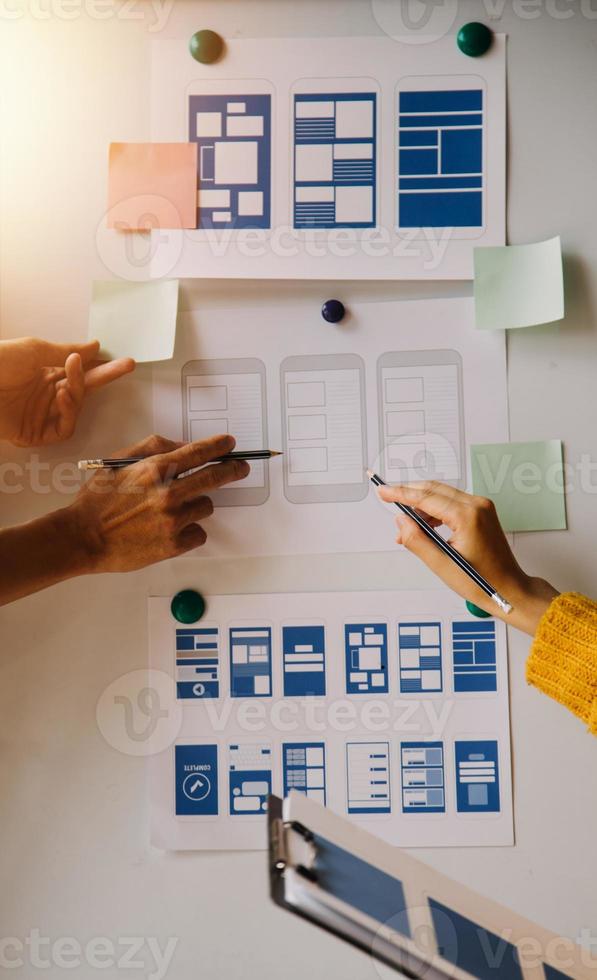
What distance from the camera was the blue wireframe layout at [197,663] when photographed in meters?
0.95

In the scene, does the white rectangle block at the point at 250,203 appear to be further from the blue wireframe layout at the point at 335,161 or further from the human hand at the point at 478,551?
the human hand at the point at 478,551

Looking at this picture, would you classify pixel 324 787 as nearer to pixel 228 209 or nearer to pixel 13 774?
pixel 13 774

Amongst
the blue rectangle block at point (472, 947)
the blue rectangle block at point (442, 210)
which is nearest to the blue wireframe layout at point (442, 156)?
the blue rectangle block at point (442, 210)

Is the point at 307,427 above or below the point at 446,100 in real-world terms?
below

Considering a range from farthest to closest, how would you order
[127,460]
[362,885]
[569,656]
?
[127,460], [569,656], [362,885]

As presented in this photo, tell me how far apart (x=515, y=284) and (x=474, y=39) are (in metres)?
0.29

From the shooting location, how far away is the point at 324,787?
0.94 m

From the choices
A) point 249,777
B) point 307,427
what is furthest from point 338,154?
point 249,777

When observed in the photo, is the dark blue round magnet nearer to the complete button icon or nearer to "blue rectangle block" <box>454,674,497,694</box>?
"blue rectangle block" <box>454,674,497,694</box>

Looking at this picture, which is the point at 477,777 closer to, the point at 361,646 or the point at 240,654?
the point at 361,646

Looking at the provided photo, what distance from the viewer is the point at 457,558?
0.83m

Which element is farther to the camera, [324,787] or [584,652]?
[324,787]

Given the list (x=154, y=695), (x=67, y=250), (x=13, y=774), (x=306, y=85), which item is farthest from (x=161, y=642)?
(x=306, y=85)

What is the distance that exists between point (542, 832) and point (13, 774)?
2.08 feet
